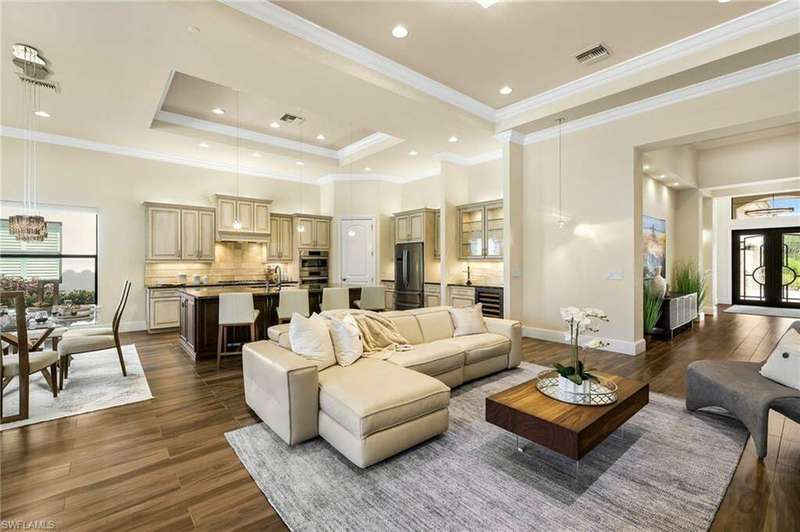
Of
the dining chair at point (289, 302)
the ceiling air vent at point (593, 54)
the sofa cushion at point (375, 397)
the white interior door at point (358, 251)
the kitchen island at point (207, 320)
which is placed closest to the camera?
the sofa cushion at point (375, 397)

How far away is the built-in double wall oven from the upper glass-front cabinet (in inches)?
137

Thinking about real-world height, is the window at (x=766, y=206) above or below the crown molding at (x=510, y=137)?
below

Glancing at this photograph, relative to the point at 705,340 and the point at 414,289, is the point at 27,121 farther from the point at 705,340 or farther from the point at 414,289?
the point at 705,340

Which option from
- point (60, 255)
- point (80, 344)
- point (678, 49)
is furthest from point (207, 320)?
point (678, 49)

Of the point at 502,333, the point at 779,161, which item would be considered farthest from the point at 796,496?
the point at 779,161

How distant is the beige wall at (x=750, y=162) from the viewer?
276 inches

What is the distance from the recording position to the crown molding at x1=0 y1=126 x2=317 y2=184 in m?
5.84

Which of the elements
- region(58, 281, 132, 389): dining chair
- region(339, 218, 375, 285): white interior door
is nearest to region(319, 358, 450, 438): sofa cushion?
region(58, 281, 132, 389): dining chair

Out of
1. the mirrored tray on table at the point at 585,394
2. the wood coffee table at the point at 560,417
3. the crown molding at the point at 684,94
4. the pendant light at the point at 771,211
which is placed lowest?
the wood coffee table at the point at 560,417

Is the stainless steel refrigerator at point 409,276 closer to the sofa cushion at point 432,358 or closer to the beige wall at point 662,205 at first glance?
the sofa cushion at point 432,358

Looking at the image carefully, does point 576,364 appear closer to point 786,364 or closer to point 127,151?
point 786,364

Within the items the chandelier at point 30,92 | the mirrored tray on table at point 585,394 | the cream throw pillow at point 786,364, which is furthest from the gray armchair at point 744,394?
the chandelier at point 30,92

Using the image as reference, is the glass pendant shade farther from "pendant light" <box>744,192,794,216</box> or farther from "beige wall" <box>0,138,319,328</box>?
"pendant light" <box>744,192,794,216</box>

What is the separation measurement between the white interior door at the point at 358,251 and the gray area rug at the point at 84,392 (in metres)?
4.83
